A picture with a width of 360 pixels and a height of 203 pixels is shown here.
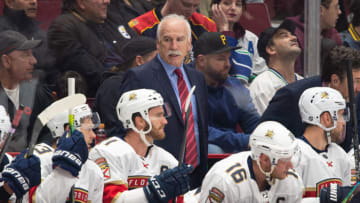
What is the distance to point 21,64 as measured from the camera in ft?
20.5

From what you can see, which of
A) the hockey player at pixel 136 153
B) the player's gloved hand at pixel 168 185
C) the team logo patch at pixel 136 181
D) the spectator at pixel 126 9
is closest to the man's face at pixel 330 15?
the spectator at pixel 126 9

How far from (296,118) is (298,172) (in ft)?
2.01

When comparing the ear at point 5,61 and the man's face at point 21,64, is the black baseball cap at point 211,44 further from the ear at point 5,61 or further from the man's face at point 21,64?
the ear at point 5,61

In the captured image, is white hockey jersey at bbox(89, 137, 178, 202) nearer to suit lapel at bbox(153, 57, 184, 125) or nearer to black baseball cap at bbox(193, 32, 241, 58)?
suit lapel at bbox(153, 57, 184, 125)

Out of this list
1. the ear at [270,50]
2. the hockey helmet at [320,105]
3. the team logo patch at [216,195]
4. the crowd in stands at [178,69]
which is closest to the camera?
the team logo patch at [216,195]

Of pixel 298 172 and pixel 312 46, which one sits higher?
pixel 312 46

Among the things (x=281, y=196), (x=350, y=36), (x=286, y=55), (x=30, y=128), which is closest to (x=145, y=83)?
(x=30, y=128)

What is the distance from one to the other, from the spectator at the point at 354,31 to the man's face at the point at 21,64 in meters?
2.99

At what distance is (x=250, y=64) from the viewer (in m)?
7.08

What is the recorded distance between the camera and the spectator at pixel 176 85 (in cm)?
578

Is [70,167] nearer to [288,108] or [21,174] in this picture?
[21,174]

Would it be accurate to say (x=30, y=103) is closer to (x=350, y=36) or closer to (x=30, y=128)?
(x=30, y=128)

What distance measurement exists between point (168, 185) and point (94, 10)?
230cm

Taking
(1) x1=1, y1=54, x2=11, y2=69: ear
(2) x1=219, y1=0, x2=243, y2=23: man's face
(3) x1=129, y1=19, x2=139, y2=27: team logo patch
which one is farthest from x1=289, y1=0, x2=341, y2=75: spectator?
(1) x1=1, y1=54, x2=11, y2=69: ear
